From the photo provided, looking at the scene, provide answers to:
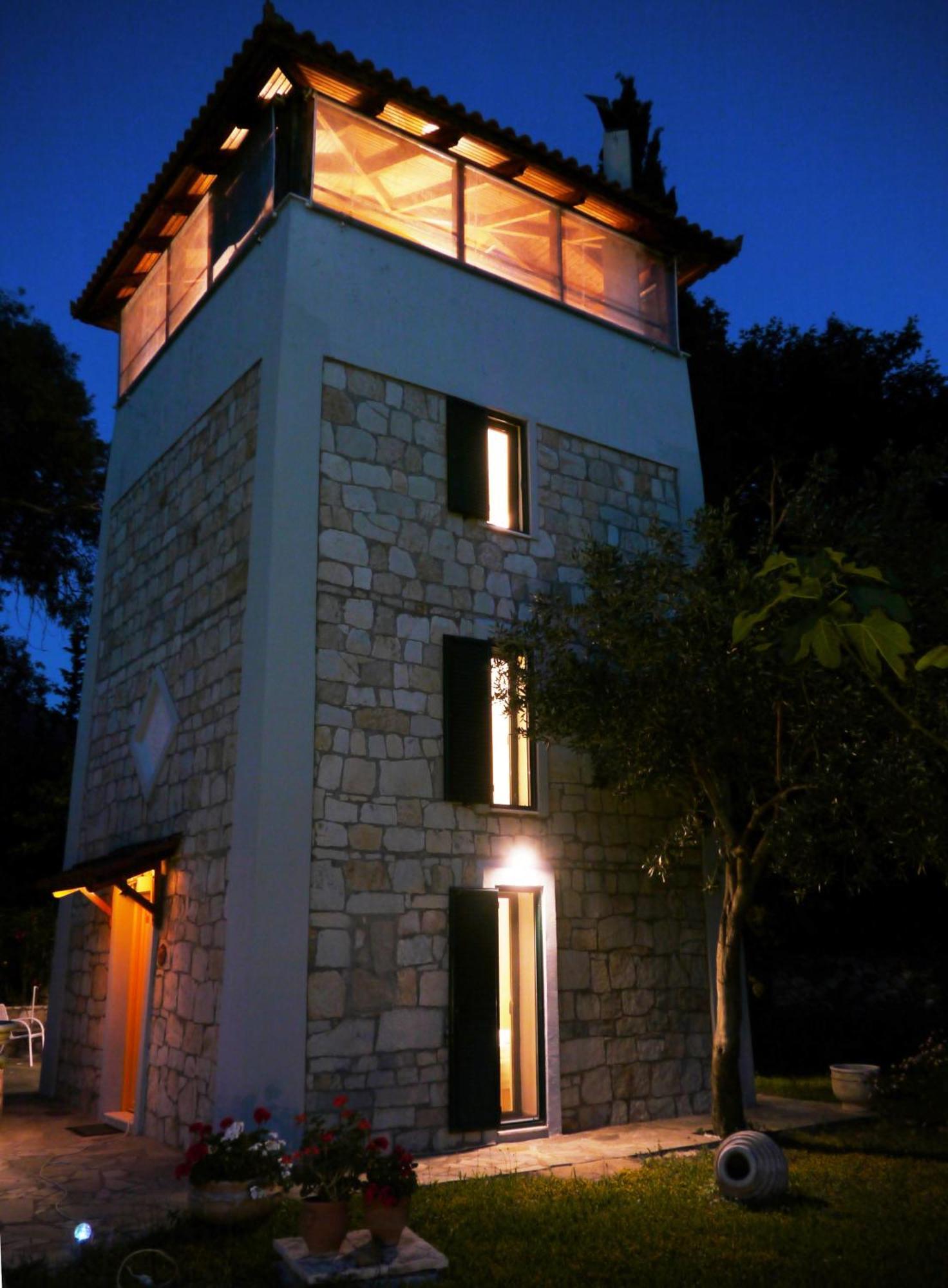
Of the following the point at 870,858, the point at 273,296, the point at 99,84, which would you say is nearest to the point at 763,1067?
the point at 870,858

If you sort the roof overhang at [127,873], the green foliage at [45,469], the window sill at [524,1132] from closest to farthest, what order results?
the window sill at [524,1132] < the roof overhang at [127,873] < the green foliage at [45,469]

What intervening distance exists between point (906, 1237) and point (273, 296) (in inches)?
328

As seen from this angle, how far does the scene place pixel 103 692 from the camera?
37.9ft

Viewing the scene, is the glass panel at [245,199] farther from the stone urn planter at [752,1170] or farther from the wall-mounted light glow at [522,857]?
the stone urn planter at [752,1170]

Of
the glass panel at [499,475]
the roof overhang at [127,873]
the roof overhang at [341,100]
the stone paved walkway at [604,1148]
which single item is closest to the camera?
the stone paved walkway at [604,1148]

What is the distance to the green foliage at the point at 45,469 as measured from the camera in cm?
1805

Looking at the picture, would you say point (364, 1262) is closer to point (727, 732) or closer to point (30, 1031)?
point (727, 732)

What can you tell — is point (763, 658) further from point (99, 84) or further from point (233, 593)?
point (99, 84)

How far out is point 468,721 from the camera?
359 inches

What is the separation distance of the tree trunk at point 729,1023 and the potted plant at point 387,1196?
382 cm

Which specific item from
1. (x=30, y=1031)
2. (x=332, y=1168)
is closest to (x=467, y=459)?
(x=332, y=1168)

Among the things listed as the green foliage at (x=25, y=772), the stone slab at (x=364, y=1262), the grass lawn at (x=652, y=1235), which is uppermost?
the green foliage at (x=25, y=772)

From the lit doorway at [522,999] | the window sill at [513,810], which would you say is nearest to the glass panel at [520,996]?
the lit doorway at [522,999]

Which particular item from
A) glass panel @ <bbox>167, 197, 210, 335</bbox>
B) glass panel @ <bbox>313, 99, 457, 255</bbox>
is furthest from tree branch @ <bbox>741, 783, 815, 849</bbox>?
glass panel @ <bbox>167, 197, 210, 335</bbox>
